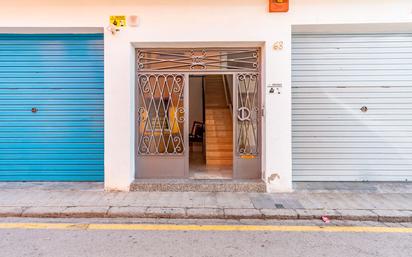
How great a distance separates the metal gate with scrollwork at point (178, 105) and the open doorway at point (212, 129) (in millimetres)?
693

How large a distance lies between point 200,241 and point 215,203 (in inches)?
49.7

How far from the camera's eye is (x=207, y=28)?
575cm

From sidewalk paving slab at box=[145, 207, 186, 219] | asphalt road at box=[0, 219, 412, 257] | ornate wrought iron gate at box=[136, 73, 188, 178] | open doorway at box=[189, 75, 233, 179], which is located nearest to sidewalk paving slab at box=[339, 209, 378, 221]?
asphalt road at box=[0, 219, 412, 257]

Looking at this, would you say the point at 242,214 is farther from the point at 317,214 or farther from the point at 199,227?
the point at 317,214

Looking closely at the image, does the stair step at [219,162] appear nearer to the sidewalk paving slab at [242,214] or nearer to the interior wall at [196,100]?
the sidewalk paving slab at [242,214]

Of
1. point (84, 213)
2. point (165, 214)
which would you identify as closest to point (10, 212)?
point (84, 213)

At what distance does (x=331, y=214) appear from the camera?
4527 mm

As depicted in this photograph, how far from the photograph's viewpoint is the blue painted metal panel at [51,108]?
6.30 metres

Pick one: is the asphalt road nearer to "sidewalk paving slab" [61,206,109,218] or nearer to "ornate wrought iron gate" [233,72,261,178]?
"sidewalk paving slab" [61,206,109,218]

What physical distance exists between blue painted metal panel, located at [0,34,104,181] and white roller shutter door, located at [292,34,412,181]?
4.58 meters

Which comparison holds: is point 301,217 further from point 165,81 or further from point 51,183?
point 51,183

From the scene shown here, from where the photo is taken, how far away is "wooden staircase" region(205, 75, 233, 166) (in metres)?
7.96

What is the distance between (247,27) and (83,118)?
162 inches

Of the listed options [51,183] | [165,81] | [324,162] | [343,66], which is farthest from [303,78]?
[51,183]
